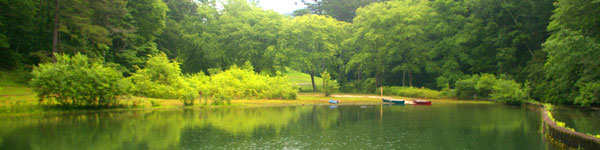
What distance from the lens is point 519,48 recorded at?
54.5 metres

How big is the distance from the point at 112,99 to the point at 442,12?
147 feet

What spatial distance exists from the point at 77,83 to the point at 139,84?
8508mm

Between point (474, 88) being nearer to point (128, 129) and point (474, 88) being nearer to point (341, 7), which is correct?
point (341, 7)

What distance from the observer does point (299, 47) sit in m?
62.0

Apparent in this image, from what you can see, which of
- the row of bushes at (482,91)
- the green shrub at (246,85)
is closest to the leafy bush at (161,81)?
the green shrub at (246,85)

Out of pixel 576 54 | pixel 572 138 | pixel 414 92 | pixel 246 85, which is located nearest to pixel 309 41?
pixel 414 92

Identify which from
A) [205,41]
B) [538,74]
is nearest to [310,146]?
[538,74]

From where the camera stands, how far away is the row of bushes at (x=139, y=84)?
27.4 metres

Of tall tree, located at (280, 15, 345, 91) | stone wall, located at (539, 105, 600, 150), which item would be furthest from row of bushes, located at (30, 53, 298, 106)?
stone wall, located at (539, 105, 600, 150)

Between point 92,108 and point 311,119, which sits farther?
point 92,108

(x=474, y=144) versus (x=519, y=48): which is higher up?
(x=519, y=48)

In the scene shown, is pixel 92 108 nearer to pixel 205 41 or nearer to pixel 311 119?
pixel 311 119

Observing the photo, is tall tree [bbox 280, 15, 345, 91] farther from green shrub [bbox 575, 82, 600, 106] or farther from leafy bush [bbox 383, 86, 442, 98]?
green shrub [bbox 575, 82, 600, 106]

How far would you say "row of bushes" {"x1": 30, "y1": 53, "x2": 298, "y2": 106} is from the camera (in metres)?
27.4
